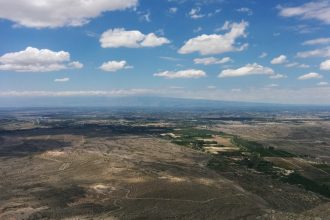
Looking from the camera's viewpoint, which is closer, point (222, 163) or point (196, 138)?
point (222, 163)

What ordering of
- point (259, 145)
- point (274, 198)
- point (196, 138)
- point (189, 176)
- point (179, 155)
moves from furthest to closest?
point (196, 138), point (259, 145), point (179, 155), point (189, 176), point (274, 198)

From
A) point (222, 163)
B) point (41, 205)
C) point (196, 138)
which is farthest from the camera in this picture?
point (196, 138)

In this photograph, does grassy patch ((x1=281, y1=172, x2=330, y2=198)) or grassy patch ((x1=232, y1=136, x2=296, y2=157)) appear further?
grassy patch ((x1=232, y1=136, x2=296, y2=157))

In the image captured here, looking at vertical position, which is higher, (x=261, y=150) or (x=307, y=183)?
(x=261, y=150)

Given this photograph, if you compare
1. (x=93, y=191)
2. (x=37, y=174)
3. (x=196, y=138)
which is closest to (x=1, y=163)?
(x=37, y=174)

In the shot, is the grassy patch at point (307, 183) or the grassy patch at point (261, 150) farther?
the grassy patch at point (261, 150)

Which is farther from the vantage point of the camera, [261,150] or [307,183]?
[261,150]

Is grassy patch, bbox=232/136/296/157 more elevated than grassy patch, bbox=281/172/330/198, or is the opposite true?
grassy patch, bbox=232/136/296/157

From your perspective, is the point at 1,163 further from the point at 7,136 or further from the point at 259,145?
the point at 259,145

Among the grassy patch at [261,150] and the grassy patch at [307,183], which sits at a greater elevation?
the grassy patch at [261,150]
